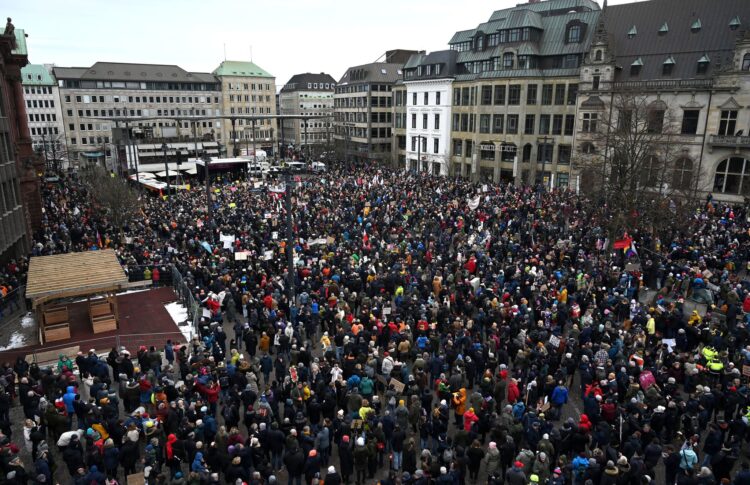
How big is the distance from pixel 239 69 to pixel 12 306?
306ft

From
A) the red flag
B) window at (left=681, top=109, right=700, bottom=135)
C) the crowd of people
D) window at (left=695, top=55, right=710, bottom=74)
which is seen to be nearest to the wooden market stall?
the crowd of people

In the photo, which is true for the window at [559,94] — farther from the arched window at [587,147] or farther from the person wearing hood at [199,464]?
the person wearing hood at [199,464]

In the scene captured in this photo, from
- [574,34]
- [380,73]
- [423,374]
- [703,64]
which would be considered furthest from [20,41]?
[703,64]

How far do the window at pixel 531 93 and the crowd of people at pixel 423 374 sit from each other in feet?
95.1

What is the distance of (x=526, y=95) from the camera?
176 feet

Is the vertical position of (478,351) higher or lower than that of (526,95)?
lower

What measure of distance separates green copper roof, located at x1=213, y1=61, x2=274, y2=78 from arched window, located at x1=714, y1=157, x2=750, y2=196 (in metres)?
89.9

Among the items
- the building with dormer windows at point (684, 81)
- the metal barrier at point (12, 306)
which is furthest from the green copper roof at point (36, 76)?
the building with dormer windows at point (684, 81)

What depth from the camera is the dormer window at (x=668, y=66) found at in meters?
44.0

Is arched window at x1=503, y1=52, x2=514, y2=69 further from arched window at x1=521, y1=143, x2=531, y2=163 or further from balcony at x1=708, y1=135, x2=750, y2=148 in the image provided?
balcony at x1=708, y1=135, x2=750, y2=148

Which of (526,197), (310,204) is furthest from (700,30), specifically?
(310,204)

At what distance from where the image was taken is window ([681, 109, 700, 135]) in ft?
138

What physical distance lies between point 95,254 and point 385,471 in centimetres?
1670

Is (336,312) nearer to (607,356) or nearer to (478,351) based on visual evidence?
(478,351)
